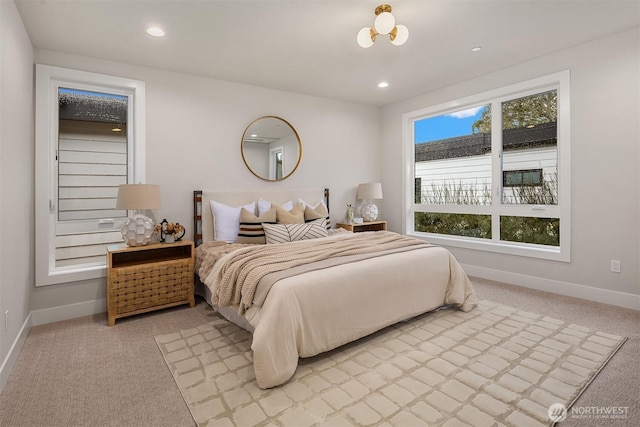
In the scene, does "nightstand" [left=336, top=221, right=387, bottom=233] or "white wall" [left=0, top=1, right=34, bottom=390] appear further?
"nightstand" [left=336, top=221, right=387, bottom=233]

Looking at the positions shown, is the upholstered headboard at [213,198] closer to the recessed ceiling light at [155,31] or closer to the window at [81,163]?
the window at [81,163]

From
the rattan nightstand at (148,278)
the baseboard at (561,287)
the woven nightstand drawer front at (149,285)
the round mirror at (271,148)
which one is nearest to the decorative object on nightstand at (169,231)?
the rattan nightstand at (148,278)

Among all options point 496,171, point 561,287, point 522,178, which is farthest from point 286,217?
point 561,287

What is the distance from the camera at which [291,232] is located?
356cm

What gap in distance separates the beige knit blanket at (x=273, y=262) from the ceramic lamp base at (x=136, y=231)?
81 centimetres

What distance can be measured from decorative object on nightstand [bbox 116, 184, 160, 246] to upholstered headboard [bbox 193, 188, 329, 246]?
68cm

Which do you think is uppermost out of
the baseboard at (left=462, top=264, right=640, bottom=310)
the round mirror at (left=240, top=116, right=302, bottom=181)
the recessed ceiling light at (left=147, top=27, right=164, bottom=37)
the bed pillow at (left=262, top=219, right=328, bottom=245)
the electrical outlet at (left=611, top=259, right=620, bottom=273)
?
the recessed ceiling light at (left=147, top=27, right=164, bottom=37)

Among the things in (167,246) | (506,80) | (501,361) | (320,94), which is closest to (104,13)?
(167,246)

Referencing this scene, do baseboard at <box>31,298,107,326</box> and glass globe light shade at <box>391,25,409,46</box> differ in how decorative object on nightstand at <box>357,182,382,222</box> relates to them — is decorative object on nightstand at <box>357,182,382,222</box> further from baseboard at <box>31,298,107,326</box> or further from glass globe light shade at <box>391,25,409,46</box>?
baseboard at <box>31,298,107,326</box>

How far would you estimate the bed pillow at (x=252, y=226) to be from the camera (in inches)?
140

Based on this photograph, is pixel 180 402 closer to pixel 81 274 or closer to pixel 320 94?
pixel 81 274

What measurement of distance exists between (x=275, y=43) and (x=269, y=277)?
2.23m

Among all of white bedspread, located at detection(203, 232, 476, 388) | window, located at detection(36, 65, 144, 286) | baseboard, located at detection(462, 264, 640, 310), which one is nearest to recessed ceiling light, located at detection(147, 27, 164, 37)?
window, located at detection(36, 65, 144, 286)

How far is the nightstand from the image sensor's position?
4.81 m
